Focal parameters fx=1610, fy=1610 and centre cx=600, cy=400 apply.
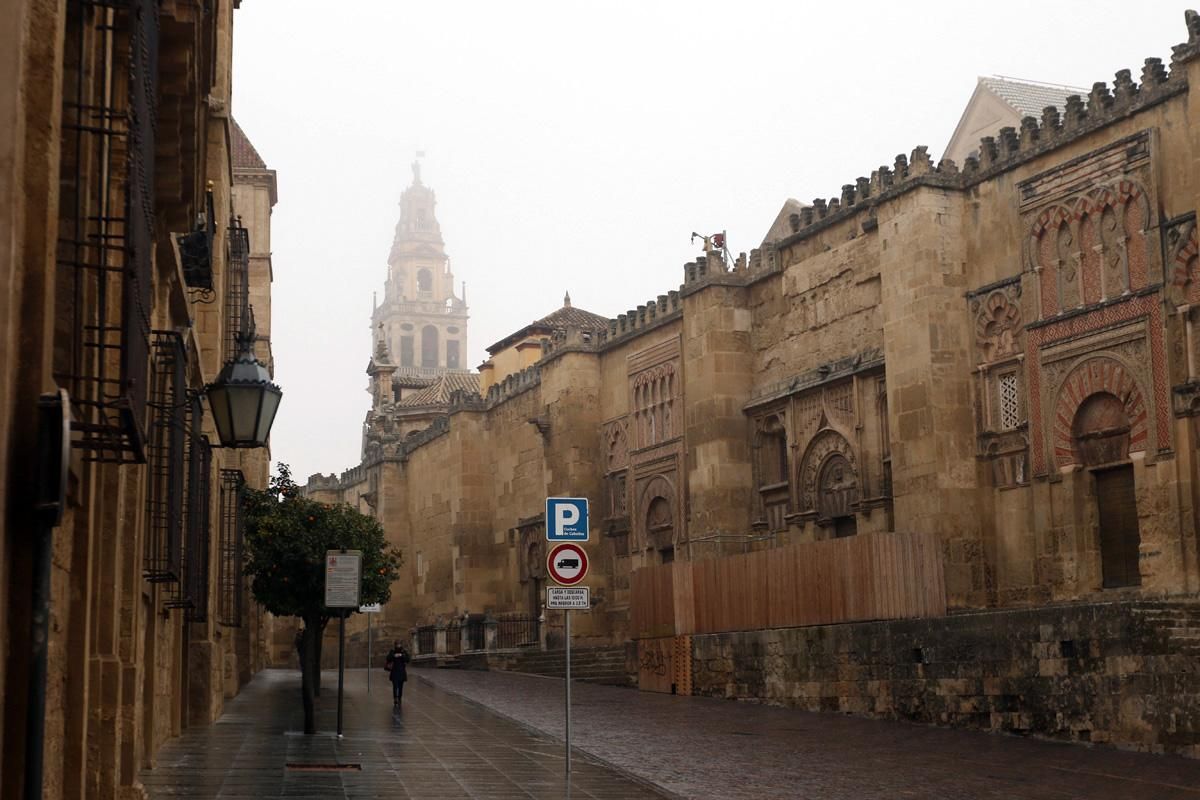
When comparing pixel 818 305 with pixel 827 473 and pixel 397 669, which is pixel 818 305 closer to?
pixel 827 473

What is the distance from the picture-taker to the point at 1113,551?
24.2 metres

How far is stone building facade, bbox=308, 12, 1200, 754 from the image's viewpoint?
837 inches

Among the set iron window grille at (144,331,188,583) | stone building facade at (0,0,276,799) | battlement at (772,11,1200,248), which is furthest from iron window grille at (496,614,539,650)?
iron window grille at (144,331,188,583)

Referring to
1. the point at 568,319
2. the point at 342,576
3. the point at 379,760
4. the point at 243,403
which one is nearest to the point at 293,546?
the point at 342,576

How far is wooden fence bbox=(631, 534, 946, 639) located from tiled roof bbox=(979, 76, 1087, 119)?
55.4 ft

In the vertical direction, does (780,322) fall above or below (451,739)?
above

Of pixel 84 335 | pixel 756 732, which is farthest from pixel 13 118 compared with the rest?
pixel 756 732

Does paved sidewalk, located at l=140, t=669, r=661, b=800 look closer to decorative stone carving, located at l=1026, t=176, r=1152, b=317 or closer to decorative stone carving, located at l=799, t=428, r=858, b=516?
decorative stone carving, located at l=799, t=428, r=858, b=516

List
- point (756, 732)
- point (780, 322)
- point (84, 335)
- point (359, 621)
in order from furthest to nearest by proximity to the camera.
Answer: point (359, 621) < point (780, 322) < point (756, 732) < point (84, 335)

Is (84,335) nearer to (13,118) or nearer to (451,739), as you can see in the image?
(13,118)

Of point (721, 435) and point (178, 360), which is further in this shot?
point (721, 435)

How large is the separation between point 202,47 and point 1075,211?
1685cm

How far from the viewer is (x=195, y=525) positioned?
50.4 ft

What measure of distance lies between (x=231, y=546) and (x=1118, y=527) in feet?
43.8
